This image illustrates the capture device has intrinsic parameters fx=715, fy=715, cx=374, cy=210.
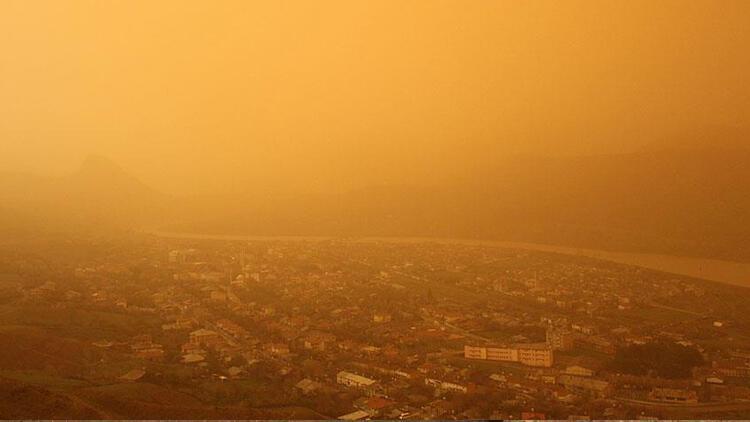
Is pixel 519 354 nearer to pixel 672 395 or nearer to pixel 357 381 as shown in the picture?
pixel 672 395

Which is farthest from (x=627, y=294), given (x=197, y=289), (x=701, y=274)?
(x=197, y=289)

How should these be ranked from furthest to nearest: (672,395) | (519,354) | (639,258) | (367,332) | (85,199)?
(85,199) → (639,258) → (367,332) → (519,354) → (672,395)

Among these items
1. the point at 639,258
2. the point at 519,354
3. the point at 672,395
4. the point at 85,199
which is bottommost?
the point at 672,395

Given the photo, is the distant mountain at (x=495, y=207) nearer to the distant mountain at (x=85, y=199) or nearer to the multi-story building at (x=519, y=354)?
the distant mountain at (x=85, y=199)

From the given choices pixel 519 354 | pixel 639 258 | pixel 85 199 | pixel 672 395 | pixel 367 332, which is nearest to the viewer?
pixel 672 395

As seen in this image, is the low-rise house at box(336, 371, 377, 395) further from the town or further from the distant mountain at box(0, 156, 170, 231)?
the distant mountain at box(0, 156, 170, 231)

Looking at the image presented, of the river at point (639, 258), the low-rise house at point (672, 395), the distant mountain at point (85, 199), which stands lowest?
the low-rise house at point (672, 395)

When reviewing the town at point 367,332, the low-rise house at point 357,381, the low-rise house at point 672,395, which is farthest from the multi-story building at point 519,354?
the low-rise house at point 357,381

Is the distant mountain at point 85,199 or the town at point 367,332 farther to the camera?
the distant mountain at point 85,199

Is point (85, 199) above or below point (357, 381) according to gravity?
above

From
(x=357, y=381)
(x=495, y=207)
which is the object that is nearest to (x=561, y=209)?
(x=495, y=207)

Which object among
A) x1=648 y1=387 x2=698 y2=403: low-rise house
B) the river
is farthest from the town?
the river
